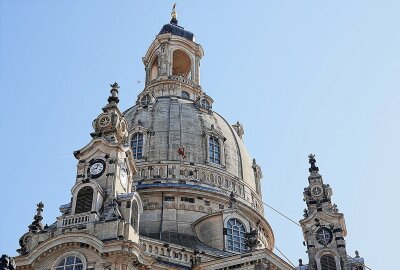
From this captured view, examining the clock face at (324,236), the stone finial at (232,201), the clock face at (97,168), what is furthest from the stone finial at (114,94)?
the clock face at (324,236)

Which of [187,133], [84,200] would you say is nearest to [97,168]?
[84,200]

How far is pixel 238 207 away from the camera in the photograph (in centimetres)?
4669

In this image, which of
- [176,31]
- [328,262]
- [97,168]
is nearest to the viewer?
[97,168]

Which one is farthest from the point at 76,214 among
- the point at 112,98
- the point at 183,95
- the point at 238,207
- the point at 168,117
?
the point at 183,95

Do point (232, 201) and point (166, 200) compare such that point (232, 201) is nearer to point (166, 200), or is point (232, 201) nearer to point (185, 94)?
point (166, 200)

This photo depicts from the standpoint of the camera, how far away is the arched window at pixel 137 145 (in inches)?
1969

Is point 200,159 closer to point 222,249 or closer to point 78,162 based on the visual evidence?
point 222,249

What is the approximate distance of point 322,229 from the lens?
4159 centimetres

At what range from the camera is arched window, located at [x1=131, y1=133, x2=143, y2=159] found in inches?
1969

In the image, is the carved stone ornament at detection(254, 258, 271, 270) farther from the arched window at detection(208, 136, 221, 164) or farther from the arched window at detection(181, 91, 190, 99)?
the arched window at detection(181, 91, 190, 99)

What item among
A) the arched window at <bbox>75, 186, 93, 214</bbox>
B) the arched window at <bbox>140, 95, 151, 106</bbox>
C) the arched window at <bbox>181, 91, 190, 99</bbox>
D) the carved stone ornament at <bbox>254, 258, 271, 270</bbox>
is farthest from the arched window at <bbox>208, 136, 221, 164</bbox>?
the carved stone ornament at <bbox>254, 258, 271, 270</bbox>

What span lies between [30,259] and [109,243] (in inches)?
174

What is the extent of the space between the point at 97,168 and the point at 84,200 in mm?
2482

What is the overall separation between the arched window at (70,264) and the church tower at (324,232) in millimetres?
14785
